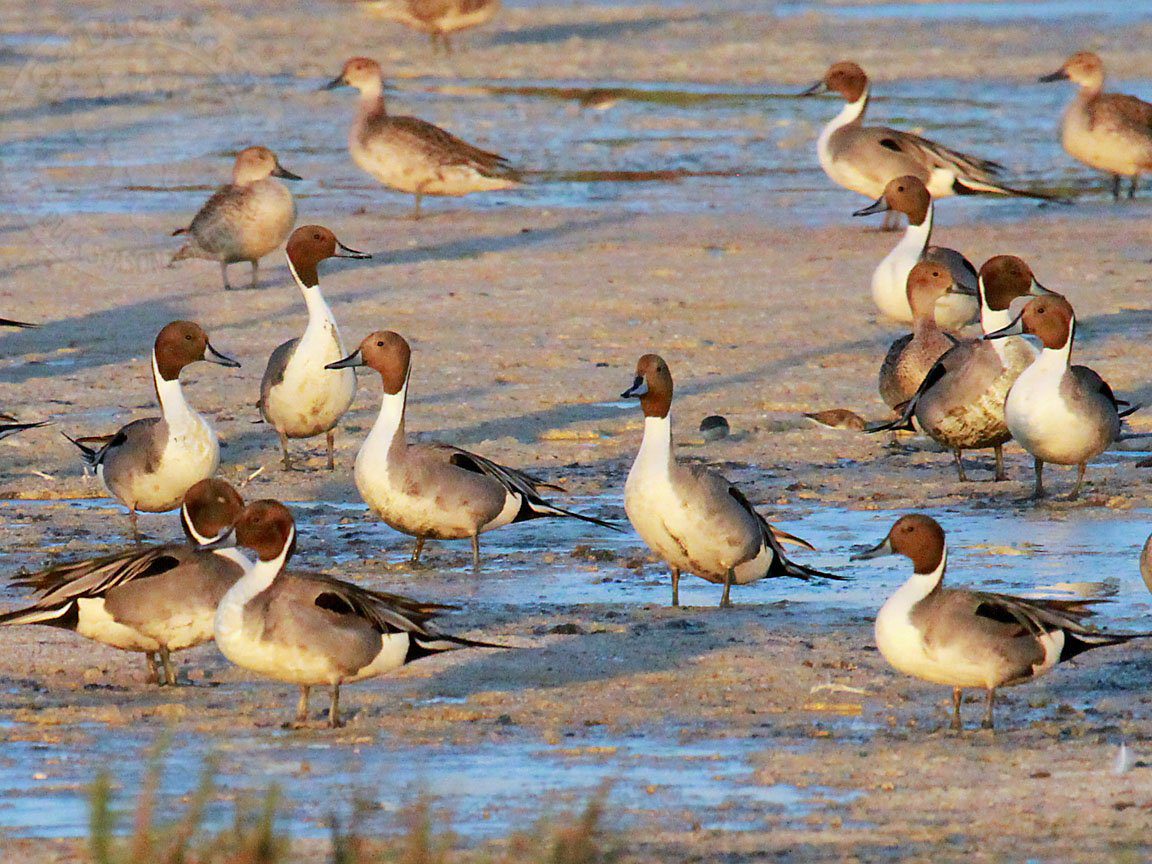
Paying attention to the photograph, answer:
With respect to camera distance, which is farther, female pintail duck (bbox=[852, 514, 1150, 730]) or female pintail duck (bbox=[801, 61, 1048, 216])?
female pintail duck (bbox=[801, 61, 1048, 216])

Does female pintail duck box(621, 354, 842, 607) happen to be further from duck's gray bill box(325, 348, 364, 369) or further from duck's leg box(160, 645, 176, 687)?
duck's leg box(160, 645, 176, 687)

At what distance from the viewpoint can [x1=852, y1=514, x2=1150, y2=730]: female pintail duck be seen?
5.92 m

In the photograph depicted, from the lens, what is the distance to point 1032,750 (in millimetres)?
5750

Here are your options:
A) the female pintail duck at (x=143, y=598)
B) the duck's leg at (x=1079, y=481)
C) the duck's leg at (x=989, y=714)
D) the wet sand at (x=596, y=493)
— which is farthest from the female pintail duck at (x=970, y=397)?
the female pintail duck at (x=143, y=598)

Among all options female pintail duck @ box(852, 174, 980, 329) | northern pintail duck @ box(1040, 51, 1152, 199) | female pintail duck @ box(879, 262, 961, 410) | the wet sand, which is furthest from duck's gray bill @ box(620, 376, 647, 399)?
northern pintail duck @ box(1040, 51, 1152, 199)

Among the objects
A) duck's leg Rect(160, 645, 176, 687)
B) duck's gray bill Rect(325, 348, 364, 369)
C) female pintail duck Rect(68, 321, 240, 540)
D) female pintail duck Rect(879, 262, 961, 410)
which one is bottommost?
duck's leg Rect(160, 645, 176, 687)

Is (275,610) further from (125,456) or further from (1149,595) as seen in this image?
(1149,595)

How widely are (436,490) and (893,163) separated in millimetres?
8705

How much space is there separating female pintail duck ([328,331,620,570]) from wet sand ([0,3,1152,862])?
0.64 ft

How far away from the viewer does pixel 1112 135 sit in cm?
1714

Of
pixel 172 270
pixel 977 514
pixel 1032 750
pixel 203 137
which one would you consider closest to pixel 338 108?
pixel 203 137

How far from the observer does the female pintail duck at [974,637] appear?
592 centimetres

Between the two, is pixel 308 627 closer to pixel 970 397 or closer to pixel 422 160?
pixel 970 397

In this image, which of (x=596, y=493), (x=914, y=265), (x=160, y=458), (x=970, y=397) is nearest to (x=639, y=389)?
(x=596, y=493)
